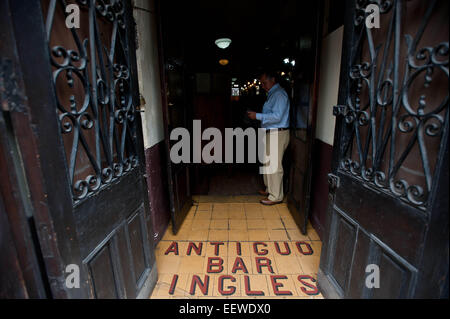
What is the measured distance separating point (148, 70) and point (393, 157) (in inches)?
80.7

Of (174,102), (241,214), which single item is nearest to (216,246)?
(241,214)

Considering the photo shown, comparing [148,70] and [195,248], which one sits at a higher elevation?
[148,70]

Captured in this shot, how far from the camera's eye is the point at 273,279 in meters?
1.94

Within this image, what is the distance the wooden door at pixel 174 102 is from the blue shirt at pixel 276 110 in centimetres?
112

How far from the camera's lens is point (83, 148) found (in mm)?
1237

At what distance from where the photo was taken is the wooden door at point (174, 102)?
7.22 feet

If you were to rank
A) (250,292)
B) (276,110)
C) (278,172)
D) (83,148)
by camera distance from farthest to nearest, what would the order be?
(278,172) < (276,110) < (250,292) < (83,148)

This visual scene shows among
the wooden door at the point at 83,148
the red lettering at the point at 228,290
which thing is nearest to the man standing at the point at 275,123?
the red lettering at the point at 228,290

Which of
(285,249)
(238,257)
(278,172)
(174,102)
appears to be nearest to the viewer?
(238,257)

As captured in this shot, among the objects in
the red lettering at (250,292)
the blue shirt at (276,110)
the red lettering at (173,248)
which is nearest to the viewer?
the red lettering at (250,292)

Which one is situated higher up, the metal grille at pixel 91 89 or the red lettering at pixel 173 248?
the metal grille at pixel 91 89

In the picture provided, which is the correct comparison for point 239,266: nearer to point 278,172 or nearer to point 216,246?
point 216,246

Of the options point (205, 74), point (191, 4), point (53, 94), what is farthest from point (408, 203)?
point (205, 74)

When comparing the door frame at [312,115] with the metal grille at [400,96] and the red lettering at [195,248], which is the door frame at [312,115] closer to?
the metal grille at [400,96]
